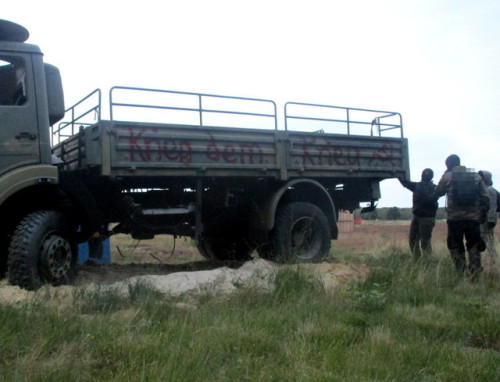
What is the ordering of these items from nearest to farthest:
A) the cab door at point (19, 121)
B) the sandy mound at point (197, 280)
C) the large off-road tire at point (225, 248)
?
the sandy mound at point (197, 280)
the cab door at point (19, 121)
the large off-road tire at point (225, 248)

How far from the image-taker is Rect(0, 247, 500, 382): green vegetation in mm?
3996

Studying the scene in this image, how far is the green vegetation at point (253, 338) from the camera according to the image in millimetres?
3996

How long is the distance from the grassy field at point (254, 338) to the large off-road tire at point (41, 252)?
0.81 meters

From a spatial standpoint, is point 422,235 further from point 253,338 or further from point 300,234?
point 253,338

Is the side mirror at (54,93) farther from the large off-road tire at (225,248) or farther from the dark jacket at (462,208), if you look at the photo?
the dark jacket at (462,208)

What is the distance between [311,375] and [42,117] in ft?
13.7

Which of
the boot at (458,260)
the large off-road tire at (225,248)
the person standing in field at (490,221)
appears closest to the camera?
the boot at (458,260)

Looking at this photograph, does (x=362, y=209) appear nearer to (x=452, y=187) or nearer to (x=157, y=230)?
(x=452, y=187)

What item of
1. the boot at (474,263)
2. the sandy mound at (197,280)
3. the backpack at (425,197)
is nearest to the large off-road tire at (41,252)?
the sandy mound at (197,280)

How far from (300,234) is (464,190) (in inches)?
96.5

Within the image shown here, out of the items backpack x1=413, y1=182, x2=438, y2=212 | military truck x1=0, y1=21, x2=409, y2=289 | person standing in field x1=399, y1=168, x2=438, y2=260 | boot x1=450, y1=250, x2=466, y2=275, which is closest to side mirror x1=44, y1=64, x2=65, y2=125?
military truck x1=0, y1=21, x2=409, y2=289

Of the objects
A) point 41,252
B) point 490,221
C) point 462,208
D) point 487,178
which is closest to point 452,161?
point 462,208

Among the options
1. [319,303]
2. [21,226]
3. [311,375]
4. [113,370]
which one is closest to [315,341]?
[311,375]

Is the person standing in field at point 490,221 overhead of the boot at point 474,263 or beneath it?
overhead
